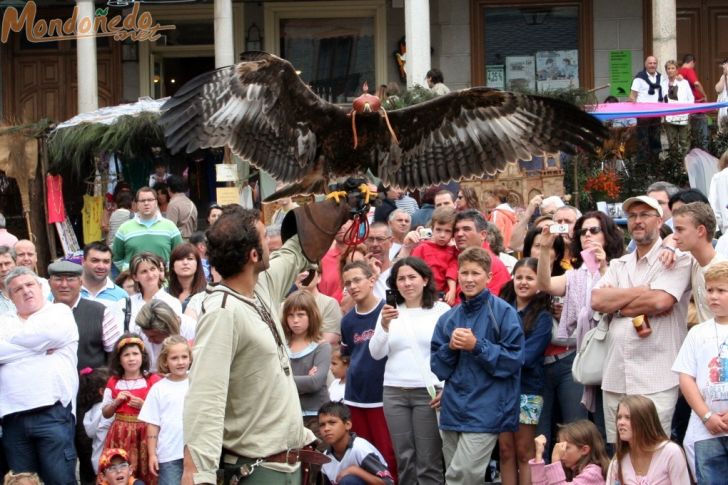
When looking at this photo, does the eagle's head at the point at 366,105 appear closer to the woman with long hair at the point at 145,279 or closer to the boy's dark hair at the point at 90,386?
the woman with long hair at the point at 145,279

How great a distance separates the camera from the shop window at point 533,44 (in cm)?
2162

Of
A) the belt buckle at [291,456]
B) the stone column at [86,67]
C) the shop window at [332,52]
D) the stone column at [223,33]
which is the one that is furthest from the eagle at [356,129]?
the shop window at [332,52]

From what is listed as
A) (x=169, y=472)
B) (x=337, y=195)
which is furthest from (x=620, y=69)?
(x=337, y=195)

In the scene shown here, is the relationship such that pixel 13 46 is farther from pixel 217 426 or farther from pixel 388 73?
pixel 217 426

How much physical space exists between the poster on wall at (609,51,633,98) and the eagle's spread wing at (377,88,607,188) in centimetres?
1379

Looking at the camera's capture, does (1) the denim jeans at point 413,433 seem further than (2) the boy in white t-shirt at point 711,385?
Yes

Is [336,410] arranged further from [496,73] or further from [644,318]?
[496,73]

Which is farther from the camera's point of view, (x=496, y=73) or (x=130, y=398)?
(x=496, y=73)

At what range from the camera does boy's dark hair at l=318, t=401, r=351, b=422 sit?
7.45 metres

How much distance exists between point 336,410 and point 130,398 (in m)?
1.28

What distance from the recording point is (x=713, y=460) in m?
6.33

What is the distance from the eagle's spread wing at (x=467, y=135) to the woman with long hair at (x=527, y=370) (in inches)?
28.8

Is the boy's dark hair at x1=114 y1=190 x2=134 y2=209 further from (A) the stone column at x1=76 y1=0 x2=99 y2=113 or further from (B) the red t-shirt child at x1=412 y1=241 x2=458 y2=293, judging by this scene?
(A) the stone column at x1=76 y1=0 x2=99 y2=113

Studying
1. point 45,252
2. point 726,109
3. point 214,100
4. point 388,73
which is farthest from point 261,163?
point 388,73
